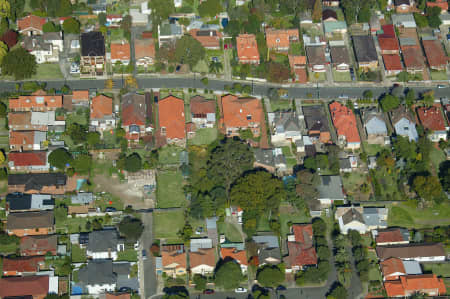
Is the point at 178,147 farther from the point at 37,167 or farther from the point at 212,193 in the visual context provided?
the point at 37,167

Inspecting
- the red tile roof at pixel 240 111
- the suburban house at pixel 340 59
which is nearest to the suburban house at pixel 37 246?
the red tile roof at pixel 240 111

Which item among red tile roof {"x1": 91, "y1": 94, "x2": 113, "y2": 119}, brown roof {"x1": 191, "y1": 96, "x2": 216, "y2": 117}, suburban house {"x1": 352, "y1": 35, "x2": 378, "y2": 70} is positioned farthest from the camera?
suburban house {"x1": 352, "y1": 35, "x2": 378, "y2": 70}

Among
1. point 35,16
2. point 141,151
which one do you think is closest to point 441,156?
point 141,151

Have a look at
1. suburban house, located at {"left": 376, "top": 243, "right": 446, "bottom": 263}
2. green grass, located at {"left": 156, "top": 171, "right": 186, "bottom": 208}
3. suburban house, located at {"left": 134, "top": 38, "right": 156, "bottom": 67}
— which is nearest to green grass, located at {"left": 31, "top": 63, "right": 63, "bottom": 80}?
suburban house, located at {"left": 134, "top": 38, "right": 156, "bottom": 67}

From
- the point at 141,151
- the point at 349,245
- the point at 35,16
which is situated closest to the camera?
the point at 349,245

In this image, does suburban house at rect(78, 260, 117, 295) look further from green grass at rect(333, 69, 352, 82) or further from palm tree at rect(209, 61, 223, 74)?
green grass at rect(333, 69, 352, 82)
